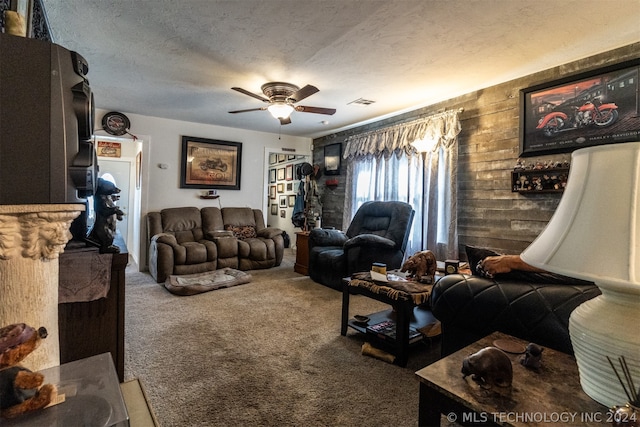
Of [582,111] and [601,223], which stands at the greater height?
[582,111]

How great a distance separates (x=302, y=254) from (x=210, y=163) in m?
2.30

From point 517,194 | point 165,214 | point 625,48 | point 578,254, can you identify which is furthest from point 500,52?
point 165,214

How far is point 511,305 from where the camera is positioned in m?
1.33

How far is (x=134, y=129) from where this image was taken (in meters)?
4.71

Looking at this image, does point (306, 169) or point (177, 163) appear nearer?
point (177, 163)

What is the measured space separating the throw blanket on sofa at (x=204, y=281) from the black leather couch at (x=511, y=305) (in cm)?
285

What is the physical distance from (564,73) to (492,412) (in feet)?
10.5

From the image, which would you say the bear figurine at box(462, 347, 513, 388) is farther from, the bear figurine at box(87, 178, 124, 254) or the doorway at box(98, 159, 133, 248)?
the doorway at box(98, 159, 133, 248)

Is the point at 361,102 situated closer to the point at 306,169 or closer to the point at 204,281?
the point at 306,169

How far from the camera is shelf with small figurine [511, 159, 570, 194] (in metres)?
2.71

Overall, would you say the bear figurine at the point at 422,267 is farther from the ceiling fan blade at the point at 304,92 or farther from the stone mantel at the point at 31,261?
the stone mantel at the point at 31,261

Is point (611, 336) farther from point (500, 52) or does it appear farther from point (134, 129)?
point (134, 129)

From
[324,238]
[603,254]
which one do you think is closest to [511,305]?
[603,254]

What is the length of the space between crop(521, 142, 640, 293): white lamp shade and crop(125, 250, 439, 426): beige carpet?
1251mm
